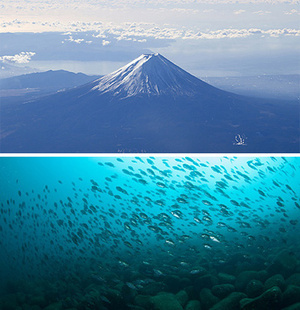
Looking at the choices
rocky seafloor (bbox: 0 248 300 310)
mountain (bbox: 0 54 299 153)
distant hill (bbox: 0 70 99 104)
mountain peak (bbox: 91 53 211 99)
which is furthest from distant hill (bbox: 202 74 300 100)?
rocky seafloor (bbox: 0 248 300 310)

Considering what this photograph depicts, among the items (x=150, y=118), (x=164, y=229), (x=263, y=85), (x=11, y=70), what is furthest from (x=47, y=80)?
(x=164, y=229)

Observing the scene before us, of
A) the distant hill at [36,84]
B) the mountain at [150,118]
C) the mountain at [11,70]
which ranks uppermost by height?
the mountain at [11,70]

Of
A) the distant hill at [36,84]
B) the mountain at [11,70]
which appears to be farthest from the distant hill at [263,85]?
the mountain at [11,70]

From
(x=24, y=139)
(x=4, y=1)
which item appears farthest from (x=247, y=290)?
(x=24, y=139)

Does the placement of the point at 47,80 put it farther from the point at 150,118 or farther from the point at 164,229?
the point at 164,229

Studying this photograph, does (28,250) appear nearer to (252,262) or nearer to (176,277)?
(176,277)

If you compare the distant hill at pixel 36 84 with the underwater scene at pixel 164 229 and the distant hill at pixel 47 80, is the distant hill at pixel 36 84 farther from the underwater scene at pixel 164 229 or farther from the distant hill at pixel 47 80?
the underwater scene at pixel 164 229

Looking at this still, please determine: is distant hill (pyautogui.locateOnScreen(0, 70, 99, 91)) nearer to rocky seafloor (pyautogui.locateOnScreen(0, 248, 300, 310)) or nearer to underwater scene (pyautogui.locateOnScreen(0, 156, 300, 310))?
underwater scene (pyautogui.locateOnScreen(0, 156, 300, 310))
